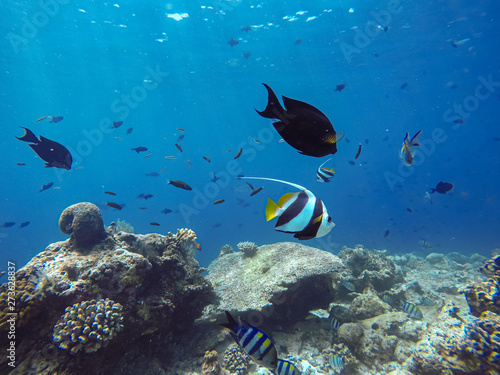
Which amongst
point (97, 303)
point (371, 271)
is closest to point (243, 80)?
point (371, 271)

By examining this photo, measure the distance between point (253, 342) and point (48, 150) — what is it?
3.86 metres

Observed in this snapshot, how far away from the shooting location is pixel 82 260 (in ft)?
16.2

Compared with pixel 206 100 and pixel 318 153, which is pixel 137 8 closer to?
pixel 206 100

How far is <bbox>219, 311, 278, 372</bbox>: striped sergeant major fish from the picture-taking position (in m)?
2.49

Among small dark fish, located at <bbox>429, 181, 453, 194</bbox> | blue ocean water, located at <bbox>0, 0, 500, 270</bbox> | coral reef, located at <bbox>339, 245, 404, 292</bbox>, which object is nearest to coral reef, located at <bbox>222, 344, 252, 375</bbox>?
coral reef, located at <bbox>339, 245, 404, 292</bbox>

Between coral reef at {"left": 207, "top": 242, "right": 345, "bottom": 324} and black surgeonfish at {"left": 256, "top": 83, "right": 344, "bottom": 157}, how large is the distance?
5174mm

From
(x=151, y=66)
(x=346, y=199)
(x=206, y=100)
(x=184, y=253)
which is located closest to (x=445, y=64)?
(x=206, y=100)

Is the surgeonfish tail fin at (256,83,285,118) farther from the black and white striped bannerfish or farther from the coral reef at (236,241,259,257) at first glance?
the coral reef at (236,241,259,257)

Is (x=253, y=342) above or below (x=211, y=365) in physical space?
above

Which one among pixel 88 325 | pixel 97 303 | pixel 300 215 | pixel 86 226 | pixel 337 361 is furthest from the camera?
pixel 86 226

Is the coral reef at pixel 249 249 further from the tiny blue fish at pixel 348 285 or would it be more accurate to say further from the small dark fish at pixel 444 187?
the small dark fish at pixel 444 187

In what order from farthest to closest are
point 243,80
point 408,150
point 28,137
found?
1. point 243,80
2. point 408,150
3. point 28,137

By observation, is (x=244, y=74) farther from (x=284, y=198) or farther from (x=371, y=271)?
(x=284, y=198)

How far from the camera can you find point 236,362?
4859 mm
